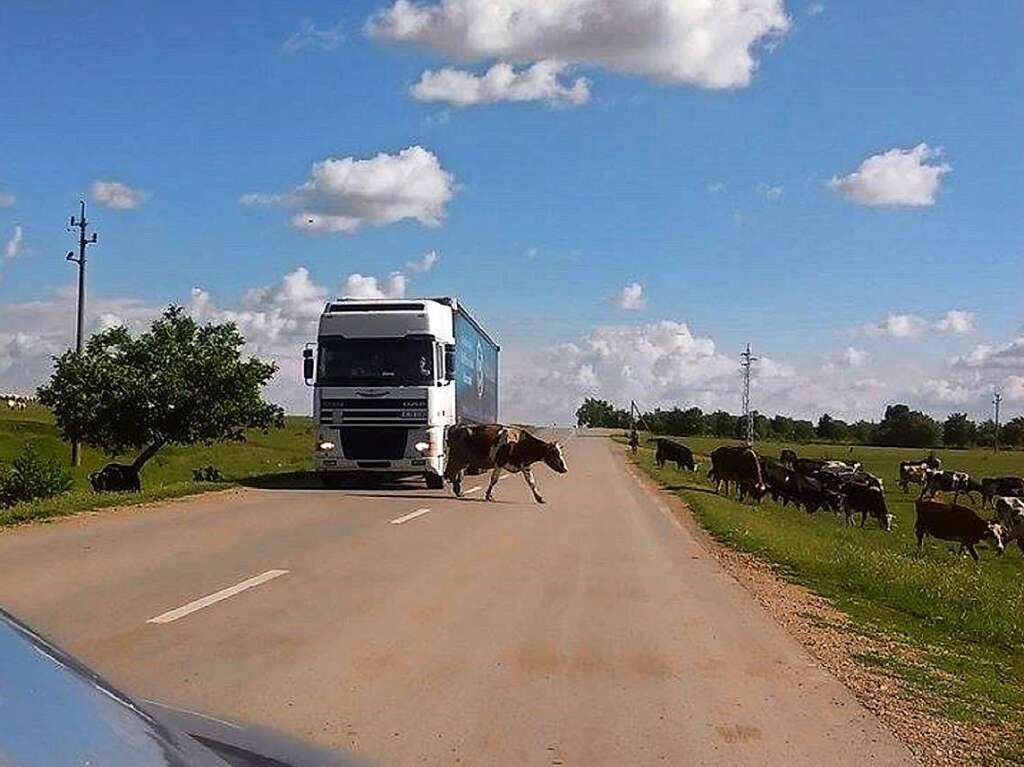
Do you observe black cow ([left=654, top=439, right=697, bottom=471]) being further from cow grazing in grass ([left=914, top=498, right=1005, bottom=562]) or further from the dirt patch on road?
the dirt patch on road

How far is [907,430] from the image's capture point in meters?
143

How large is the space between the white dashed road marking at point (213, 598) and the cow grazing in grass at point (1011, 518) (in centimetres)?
2035

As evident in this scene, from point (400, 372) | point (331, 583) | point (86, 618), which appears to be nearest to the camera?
point (86, 618)

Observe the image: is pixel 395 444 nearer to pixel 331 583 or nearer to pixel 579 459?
pixel 331 583

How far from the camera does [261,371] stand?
3506cm

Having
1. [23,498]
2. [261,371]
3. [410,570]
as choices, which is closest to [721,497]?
[261,371]

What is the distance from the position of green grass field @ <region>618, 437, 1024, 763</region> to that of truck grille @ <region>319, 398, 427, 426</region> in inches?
255

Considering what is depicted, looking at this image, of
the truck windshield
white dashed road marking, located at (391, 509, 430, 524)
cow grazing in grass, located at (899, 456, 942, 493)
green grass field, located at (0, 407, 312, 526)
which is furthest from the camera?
cow grazing in grass, located at (899, 456, 942, 493)

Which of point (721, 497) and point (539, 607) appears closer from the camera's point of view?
point (539, 607)

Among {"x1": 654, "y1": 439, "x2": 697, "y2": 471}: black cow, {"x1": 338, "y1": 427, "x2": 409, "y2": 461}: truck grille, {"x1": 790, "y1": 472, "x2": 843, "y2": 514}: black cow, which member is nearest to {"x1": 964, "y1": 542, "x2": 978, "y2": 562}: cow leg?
{"x1": 790, "y1": 472, "x2": 843, "y2": 514}: black cow

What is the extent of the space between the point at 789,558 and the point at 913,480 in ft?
121

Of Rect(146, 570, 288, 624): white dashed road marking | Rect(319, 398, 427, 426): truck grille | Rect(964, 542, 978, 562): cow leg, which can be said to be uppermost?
Rect(319, 398, 427, 426): truck grille

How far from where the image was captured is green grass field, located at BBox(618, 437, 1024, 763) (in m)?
7.77

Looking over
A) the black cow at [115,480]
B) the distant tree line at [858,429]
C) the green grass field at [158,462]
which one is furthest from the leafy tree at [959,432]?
the black cow at [115,480]
